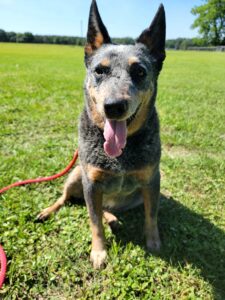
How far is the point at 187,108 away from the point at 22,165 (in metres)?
5.17

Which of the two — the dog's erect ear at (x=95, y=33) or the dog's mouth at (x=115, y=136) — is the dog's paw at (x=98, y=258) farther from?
the dog's erect ear at (x=95, y=33)

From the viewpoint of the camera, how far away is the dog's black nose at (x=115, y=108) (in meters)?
2.56

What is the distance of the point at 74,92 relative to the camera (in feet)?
33.8

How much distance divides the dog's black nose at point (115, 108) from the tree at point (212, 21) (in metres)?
84.1

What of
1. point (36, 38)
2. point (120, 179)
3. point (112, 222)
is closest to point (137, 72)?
point (120, 179)

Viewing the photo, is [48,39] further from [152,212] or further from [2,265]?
[2,265]

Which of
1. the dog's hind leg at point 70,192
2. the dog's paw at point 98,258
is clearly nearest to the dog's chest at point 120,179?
the dog's hind leg at point 70,192

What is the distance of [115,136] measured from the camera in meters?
2.85

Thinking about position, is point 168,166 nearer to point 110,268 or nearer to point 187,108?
point 110,268

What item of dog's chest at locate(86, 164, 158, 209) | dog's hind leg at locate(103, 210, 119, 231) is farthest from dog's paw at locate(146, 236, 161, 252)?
dog's chest at locate(86, 164, 158, 209)

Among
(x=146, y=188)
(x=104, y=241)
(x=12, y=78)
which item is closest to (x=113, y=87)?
(x=146, y=188)

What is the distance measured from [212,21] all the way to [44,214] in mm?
85223

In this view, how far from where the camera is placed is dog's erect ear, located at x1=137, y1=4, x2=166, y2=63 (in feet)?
10.1

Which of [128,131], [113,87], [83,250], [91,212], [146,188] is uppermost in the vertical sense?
[113,87]
